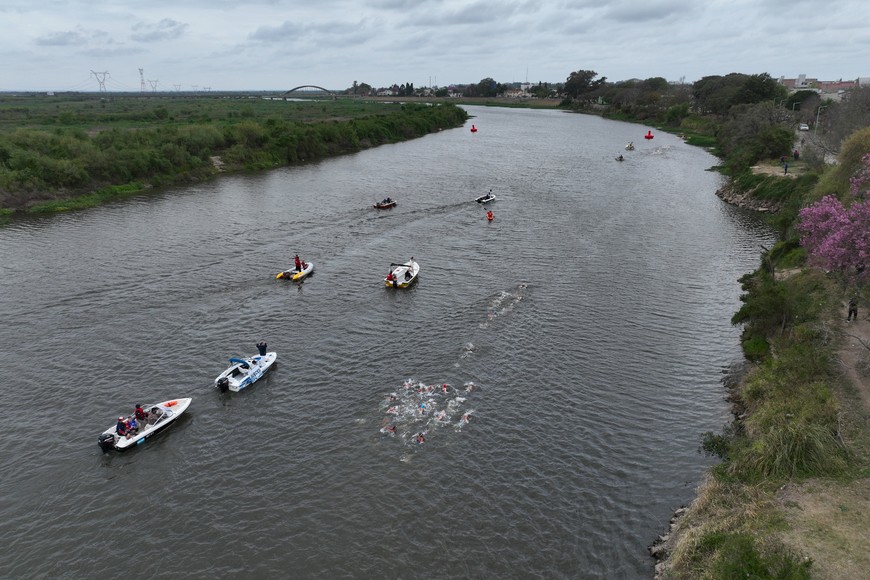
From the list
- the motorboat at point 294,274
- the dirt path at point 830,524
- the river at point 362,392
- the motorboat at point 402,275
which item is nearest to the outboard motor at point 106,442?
the river at point 362,392

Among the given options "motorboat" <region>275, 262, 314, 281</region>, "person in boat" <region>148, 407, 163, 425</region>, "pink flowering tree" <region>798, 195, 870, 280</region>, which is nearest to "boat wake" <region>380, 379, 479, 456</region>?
"person in boat" <region>148, 407, 163, 425</region>

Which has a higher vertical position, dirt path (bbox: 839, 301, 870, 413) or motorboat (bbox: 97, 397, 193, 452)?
dirt path (bbox: 839, 301, 870, 413)

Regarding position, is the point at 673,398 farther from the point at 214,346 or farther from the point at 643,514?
the point at 214,346

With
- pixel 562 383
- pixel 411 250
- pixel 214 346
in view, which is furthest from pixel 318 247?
pixel 562 383

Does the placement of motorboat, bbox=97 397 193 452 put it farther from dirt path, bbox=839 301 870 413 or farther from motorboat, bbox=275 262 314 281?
dirt path, bbox=839 301 870 413

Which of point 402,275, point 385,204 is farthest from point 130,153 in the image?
point 402,275

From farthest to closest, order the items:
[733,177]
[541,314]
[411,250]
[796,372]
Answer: [733,177] < [411,250] < [541,314] < [796,372]

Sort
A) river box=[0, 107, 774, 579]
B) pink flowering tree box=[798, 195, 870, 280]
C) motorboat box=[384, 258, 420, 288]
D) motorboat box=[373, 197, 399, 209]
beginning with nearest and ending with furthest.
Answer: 1. river box=[0, 107, 774, 579]
2. pink flowering tree box=[798, 195, 870, 280]
3. motorboat box=[384, 258, 420, 288]
4. motorboat box=[373, 197, 399, 209]
